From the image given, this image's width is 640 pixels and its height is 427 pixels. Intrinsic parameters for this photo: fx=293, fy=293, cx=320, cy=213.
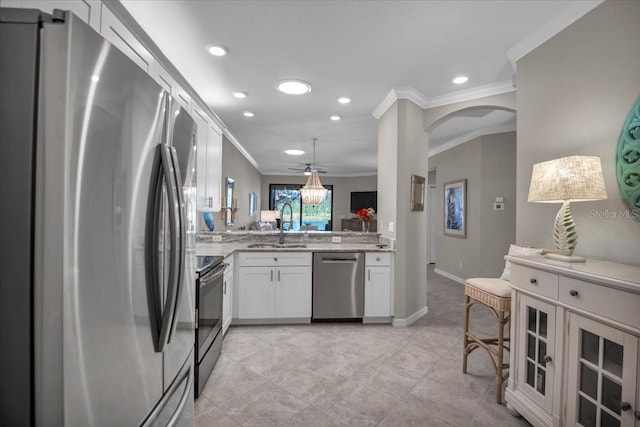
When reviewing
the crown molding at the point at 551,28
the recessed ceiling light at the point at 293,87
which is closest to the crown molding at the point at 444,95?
the crown molding at the point at 551,28

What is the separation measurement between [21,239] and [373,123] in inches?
174

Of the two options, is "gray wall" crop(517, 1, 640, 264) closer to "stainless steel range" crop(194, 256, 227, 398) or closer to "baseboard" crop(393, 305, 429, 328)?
"baseboard" crop(393, 305, 429, 328)

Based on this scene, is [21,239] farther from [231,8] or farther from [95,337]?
[231,8]

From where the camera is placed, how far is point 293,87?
320 centimetres

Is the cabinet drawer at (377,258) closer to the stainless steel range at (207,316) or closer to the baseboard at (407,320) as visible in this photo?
the baseboard at (407,320)

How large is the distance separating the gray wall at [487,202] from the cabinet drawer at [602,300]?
3.48 m

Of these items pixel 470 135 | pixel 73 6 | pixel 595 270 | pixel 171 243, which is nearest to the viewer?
pixel 171 243

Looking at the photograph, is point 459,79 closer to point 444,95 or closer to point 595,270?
point 444,95

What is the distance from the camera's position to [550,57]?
2111 mm

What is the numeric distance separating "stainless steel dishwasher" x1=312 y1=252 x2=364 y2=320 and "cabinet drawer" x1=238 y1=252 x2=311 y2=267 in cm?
14

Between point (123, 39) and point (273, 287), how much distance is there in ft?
8.42

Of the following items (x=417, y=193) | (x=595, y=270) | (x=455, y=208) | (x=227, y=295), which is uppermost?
(x=417, y=193)

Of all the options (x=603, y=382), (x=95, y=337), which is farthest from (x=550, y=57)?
(x=95, y=337)

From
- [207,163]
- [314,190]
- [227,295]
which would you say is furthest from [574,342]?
[314,190]
